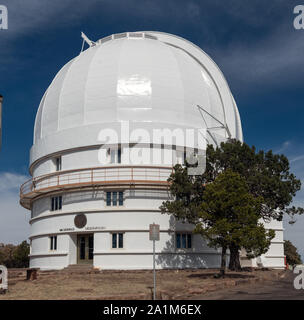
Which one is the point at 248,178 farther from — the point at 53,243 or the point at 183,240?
the point at 53,243

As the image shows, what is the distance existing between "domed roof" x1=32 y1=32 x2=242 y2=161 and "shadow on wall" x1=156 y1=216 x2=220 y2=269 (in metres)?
7.31

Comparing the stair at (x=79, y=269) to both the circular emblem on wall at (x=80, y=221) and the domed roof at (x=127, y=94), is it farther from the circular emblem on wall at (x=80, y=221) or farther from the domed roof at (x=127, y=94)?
the domed roof at (x=127, y=94)

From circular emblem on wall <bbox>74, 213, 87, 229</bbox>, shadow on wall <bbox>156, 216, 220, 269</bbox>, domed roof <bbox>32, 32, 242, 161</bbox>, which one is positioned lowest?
shadow on wall <bbox>156, 216, 220, 269</bbox>

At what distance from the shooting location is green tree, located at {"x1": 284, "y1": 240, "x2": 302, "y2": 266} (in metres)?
57.2

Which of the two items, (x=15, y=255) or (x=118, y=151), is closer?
(x=118, y=151)

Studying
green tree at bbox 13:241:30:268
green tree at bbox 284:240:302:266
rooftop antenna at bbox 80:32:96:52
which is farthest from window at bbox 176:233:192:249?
green tree at bbox 284:240:302:266

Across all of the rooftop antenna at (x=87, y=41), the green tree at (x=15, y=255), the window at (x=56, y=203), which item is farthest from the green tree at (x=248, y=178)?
the green tree at (x=15, y=255)

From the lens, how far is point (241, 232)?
2017cm

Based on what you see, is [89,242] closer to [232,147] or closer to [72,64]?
[232,147]

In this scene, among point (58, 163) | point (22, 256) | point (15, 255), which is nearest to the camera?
point (58, 163)

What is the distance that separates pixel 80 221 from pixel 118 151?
17.9 feet

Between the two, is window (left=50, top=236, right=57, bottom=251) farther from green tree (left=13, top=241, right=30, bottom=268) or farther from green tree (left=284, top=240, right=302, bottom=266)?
green tree (left=284, top=240, right=302, bottom=266)

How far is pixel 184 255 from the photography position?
2823 cm

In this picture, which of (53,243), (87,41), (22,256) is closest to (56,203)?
(53,243)
